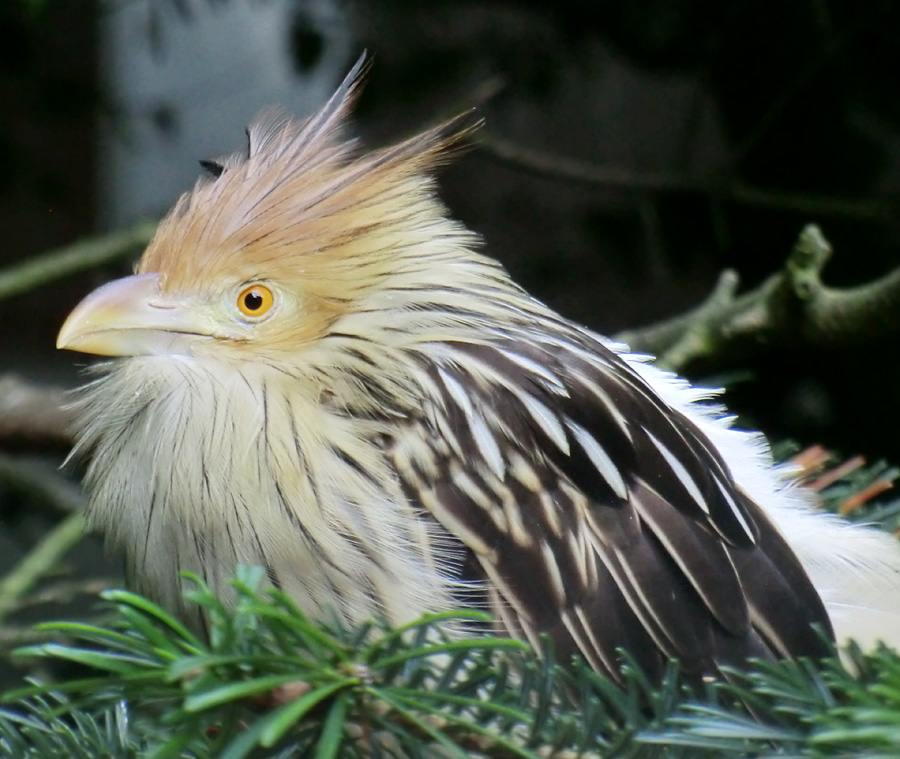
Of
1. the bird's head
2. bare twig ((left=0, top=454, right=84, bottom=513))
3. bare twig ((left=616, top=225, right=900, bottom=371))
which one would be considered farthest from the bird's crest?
bare twig ((left=0, top=454, right=84, bottom=513))

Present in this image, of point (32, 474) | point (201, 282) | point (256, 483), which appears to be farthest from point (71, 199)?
point (256, 483)

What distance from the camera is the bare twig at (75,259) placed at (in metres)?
1.91

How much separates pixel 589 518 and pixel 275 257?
40 centimetres

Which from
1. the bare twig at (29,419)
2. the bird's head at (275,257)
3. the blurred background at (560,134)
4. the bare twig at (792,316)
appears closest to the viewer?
the bird's head at (275,257)

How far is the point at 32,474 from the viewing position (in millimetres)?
1981

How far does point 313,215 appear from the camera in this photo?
42.0 inches

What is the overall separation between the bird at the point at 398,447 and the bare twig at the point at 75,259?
2.85ft

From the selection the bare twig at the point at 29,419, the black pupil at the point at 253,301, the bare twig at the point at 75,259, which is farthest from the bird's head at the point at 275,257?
the bare twig at the point at 75,259

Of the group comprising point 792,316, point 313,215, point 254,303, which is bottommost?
point 254,303

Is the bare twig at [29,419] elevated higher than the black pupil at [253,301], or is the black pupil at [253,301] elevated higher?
the bare twig at [29,419]

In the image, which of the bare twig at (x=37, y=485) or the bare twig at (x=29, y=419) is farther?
the bare twig at (x=37, y=485)

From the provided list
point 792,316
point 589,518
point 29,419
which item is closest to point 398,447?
point 589,518

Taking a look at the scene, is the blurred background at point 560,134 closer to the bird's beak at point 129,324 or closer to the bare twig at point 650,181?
the bare twig at point 650,181

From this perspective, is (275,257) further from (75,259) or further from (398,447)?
(75,259)
